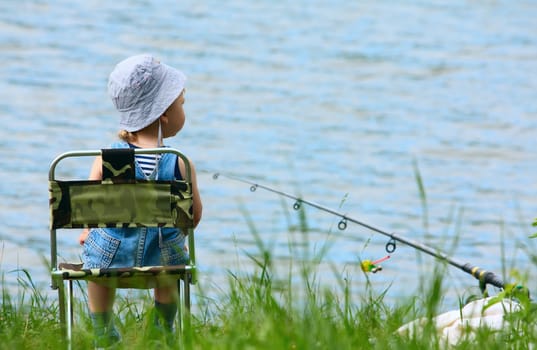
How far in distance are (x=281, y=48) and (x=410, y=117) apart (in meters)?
4.84

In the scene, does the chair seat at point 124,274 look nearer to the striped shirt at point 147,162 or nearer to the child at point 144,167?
the child at point 144,167

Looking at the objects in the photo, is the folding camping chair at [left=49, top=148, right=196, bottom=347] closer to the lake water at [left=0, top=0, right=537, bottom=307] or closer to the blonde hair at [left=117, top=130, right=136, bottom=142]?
the blonde hair at [left=117, top=130, right=136, bottom=142]

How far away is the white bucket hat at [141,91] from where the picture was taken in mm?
3898

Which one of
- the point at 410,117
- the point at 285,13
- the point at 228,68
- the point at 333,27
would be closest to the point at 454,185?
the point at 410,117

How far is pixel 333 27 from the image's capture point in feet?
67.0

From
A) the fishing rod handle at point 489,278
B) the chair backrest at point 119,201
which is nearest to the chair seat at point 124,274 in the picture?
the chair backrest at point 119,201

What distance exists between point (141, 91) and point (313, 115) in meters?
9.81

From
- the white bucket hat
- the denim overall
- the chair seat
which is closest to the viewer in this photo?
A: the chair seat

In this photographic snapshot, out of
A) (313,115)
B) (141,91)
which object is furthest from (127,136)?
(313,115)

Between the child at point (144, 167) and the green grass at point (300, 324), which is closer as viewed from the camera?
the green grass at point (300, 324)

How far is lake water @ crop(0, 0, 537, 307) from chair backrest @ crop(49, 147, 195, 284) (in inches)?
33.9

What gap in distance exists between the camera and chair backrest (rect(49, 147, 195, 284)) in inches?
143

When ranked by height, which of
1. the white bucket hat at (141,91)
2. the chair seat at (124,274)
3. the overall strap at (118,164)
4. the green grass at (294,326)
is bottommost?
the green grass at (294,326)

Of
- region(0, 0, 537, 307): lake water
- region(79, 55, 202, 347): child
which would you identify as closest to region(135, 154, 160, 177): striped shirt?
region(79, 55, 202, 347): child
